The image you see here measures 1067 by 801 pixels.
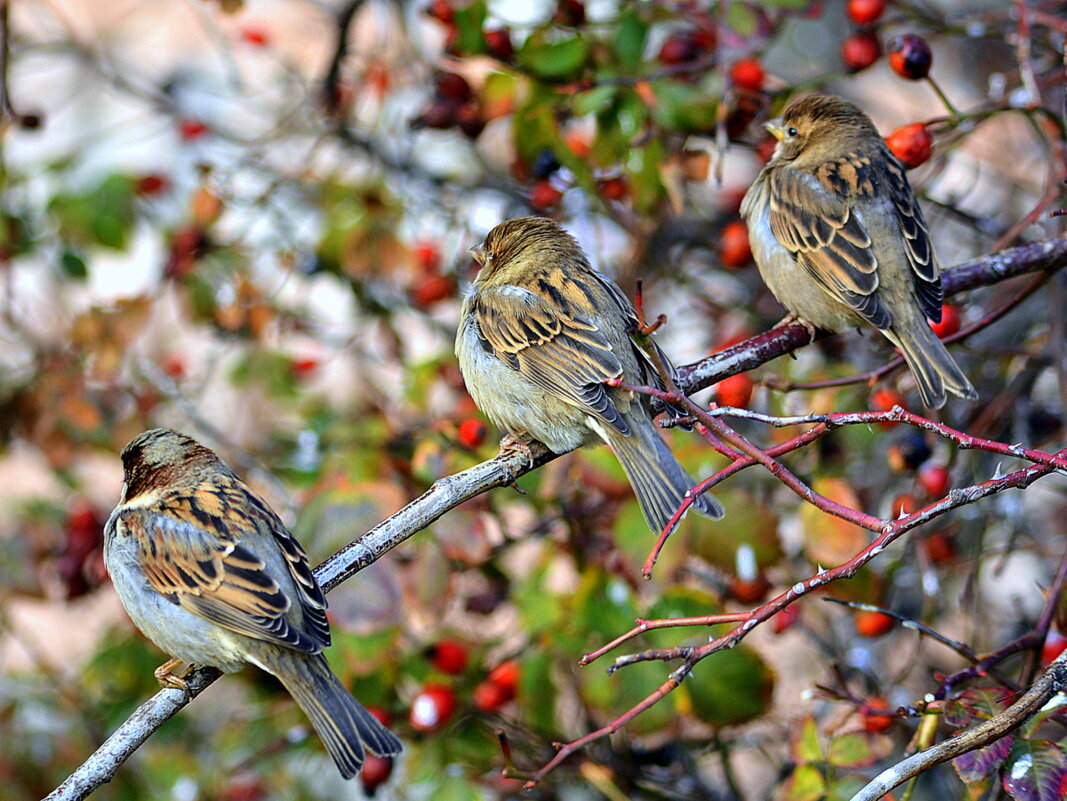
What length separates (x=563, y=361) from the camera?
398 centimetres

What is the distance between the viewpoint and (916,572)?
5352 millimetres

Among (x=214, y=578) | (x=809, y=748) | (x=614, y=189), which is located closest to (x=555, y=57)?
(x=614, y=189)

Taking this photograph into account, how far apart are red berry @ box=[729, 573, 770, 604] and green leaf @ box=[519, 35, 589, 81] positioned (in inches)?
84.6

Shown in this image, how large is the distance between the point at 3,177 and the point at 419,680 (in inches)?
131

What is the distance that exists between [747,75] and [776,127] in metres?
0.28

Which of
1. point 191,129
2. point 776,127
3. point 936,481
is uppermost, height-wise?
point 776,127

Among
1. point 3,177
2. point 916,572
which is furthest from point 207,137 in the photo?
point 916,572

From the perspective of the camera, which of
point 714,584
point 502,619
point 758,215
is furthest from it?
point 502,619

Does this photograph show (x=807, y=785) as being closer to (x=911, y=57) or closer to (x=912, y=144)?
(x=912, y=144)

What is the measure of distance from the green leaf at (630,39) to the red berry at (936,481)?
6.78ft

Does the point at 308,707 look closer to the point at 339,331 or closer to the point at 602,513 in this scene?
the point at 602,513

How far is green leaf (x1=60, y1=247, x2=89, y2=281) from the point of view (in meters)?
5.66

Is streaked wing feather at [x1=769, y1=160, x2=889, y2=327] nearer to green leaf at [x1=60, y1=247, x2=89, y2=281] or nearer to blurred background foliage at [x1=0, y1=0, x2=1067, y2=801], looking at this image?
blurred background foliage at [x1=0, y1=0, x2=1067, y2=801]

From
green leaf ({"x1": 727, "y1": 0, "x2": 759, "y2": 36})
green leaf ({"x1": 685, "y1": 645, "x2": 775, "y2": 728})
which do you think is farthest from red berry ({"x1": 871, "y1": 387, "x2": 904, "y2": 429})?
green leaf ({"x1": 727, "y1": 0, "x2": 759, "y2": 36})
